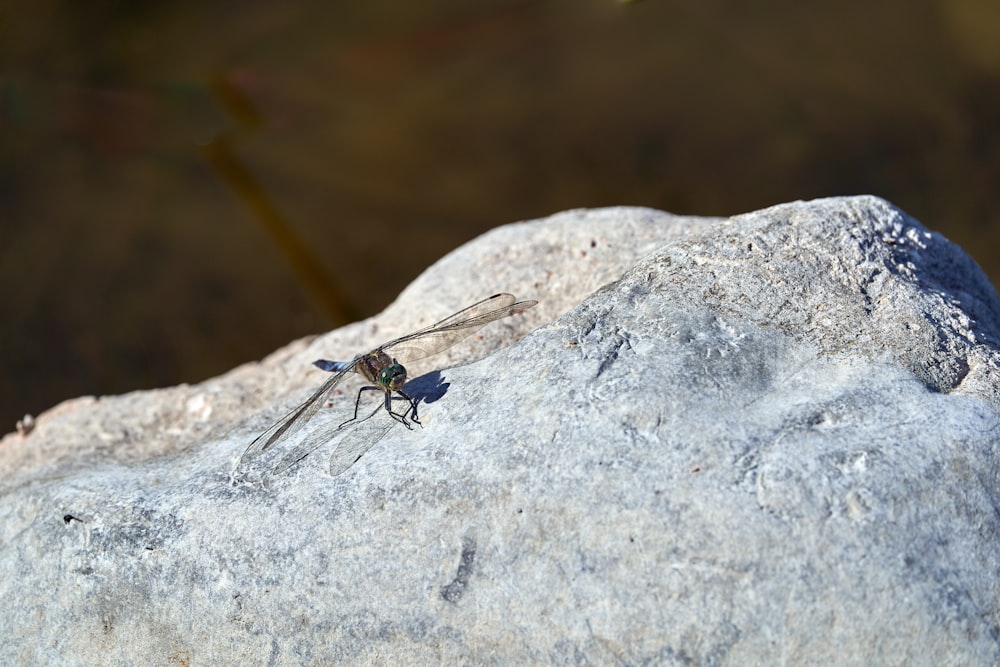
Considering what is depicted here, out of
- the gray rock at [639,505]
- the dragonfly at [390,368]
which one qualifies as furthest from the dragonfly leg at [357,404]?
the gray rock at [639,505]

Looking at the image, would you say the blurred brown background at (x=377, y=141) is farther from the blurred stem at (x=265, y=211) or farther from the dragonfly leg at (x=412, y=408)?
the dragonfly leg at (x=412, y=408)

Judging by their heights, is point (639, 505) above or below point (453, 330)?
below

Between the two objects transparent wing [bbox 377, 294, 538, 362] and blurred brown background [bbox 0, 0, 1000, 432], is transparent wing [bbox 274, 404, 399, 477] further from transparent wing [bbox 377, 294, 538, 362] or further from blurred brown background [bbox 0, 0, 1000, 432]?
blurred brown background [bbox 0, 0, 1000, 432]

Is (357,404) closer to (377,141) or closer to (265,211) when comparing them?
(265,211)

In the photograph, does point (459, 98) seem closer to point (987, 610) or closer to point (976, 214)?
point (976, 214)

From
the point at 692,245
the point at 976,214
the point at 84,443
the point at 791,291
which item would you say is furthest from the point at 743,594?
the point at 976,214

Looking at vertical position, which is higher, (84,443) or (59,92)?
(59,92)

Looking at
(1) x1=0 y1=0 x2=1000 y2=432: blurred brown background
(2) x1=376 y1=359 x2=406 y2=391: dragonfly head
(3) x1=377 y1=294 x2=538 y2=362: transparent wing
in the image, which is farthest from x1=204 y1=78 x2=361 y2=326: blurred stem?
(2) x1=376 y1=359 x2=406 y2=391: dragonfly head

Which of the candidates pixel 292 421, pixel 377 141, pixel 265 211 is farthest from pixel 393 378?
pixel 377 141
